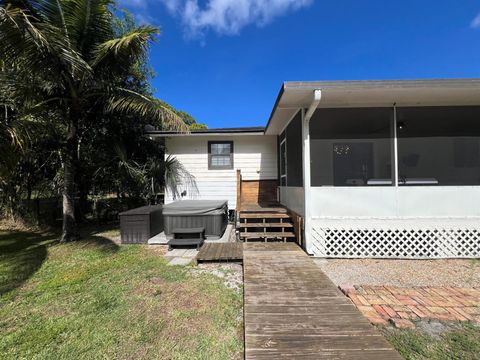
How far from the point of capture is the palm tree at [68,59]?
5.12 m

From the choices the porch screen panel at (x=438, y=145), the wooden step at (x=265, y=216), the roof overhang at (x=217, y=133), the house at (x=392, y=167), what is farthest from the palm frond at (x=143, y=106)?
the porch screen panel at (x=438, y=145)

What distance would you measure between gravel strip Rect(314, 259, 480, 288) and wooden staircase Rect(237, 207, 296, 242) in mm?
1135

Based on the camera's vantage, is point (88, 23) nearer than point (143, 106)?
Yes

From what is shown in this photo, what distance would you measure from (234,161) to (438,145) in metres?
5.72

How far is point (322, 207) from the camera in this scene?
17.5 ft

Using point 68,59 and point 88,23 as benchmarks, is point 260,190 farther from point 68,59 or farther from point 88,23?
point 88,23

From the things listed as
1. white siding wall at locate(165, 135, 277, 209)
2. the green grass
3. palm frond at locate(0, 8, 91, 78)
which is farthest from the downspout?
palm frond at locate(0, 8, 91, 78)

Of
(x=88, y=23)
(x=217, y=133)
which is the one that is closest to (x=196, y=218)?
(x=217, y=133)

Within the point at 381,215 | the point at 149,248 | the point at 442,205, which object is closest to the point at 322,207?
the point at 381,215

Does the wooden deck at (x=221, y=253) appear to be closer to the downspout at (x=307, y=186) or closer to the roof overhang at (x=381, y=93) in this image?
the downspout at (x=307, y=186)

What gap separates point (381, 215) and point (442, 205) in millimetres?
1184

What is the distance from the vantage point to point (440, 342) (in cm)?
237

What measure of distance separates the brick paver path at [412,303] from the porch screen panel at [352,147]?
2.64 metres

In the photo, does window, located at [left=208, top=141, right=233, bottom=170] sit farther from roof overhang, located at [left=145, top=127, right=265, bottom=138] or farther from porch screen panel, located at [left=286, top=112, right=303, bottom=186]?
porch screen panel, located at [left=286, top=112, right=303, bottom=186]
